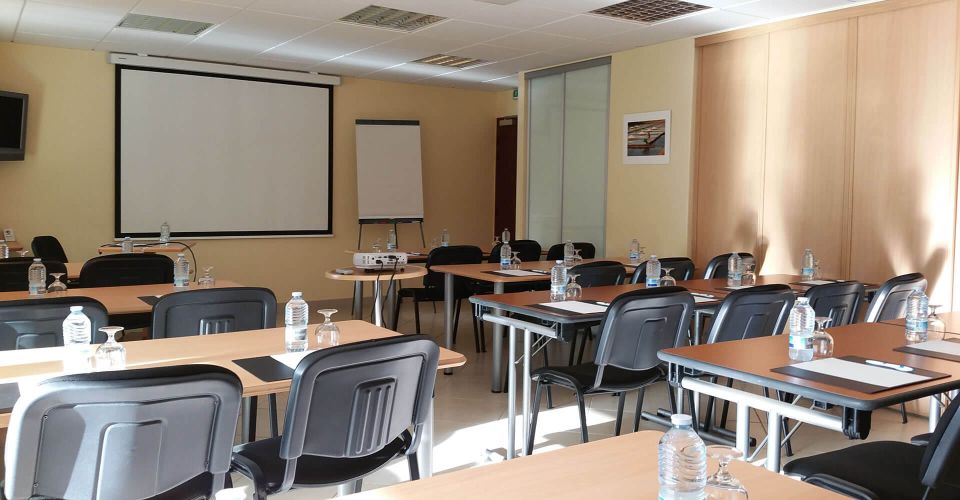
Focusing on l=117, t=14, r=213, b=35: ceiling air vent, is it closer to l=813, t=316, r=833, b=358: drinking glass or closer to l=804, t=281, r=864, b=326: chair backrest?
l=804, t=281, r=864, b=326: chair backrest

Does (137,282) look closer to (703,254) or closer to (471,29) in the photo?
(471,29)

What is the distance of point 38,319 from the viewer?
291 centimetres

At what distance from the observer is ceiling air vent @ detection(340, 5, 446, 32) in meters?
6.48

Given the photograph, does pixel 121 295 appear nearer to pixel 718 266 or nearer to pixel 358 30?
pixel 358 30

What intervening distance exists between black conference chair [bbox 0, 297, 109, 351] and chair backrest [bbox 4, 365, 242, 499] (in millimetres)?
1266

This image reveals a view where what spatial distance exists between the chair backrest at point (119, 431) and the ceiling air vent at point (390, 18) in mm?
4953

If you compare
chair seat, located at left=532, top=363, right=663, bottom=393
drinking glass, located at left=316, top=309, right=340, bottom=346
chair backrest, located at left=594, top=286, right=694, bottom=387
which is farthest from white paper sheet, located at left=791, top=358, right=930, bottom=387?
drinking glass, located at left=316, top=309, right=340, bottom=346

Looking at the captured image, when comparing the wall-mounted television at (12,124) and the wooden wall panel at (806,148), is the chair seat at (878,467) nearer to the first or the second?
the wooden wall panel at (806,148)

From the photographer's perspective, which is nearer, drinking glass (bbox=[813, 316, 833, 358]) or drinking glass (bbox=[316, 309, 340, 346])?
drinking glass (bbox=[813, 316, 833, 358])

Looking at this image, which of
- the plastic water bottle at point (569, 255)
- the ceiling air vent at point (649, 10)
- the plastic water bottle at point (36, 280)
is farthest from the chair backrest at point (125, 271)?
the ceiling air vent at point (649, 10)

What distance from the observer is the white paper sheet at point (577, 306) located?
3729 millimetres

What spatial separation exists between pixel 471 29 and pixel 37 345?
4.80m

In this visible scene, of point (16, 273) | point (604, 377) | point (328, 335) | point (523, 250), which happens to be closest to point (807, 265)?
point (523, 250)

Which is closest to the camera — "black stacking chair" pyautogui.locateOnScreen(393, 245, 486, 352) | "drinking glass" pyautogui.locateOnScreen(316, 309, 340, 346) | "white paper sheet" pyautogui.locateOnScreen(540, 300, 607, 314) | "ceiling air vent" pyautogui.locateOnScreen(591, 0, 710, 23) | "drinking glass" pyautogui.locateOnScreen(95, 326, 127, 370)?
"drinking glass" pyautogui.locateOnScreen(95, 326, 127, 370)
